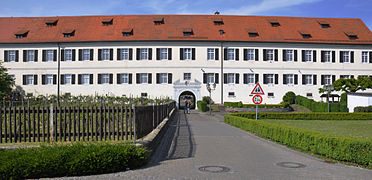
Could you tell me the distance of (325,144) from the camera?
29.0 feet

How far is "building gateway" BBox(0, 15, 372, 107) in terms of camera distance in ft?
130

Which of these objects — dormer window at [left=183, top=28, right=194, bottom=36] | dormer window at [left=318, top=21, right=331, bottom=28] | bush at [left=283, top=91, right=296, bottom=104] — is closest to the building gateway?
dormer window at [left=183, top=28, right=194, bottom=36]

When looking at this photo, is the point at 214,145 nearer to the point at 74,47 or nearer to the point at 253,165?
the point at 253,165

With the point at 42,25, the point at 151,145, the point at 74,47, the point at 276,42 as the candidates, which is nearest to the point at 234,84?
the point at 276,42

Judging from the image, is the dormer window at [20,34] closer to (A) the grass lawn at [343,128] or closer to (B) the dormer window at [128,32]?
(B) the dormer window at [128,32]

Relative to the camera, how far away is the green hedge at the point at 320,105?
3472 centimetres

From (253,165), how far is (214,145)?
10.9 ft

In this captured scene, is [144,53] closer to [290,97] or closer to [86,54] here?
[86,54]

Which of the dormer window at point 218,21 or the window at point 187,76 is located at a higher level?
the dormer window at point 218,21

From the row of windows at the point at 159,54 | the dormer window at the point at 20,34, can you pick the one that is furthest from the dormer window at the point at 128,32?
the dormer window at the point at 20,34

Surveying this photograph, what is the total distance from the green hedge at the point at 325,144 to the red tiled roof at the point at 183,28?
2947 centimetres

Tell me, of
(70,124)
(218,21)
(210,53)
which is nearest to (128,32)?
(210,53)

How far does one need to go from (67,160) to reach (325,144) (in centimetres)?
658

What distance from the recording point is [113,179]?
6.23 metres
